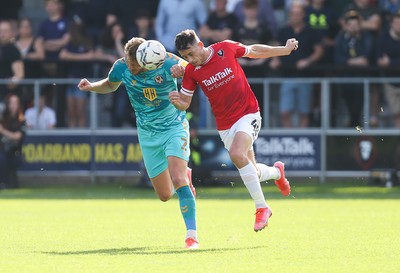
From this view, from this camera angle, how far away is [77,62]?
22.3m

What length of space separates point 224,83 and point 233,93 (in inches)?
7.1

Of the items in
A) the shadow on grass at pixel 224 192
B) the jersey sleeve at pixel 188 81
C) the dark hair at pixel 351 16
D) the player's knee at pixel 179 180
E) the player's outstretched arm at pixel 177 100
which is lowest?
the shadow on grass at pixel 224 192

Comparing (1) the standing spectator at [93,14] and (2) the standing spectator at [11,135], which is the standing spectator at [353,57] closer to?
(1) the standing spectator at [93,14]

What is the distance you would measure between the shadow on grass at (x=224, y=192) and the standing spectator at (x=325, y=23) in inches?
95.5

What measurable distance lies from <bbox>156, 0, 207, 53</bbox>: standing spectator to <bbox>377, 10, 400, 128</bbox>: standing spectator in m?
3.44

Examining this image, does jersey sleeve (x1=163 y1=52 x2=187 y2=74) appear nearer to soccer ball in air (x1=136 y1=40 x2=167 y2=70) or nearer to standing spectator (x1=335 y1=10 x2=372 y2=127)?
soccer ball in air (x1=136 y1=40 x2=167 y2=70)

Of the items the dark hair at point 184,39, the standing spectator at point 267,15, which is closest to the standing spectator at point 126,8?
the standing spectator at point 267,15

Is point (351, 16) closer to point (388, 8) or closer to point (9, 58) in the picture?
point (388, 8)

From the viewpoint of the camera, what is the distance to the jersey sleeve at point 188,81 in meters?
12.3

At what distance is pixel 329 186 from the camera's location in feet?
69.4

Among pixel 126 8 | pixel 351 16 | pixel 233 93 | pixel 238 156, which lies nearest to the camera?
pixel 238 156

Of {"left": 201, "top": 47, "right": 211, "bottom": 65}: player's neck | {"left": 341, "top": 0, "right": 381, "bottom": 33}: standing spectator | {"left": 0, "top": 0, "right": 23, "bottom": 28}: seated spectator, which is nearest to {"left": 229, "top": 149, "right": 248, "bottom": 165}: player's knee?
{"left": 201, "top": 47, "right": 211, "bottom": 65}: player's neck

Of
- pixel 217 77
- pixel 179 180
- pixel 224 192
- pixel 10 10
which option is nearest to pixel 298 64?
pixel 224 192
